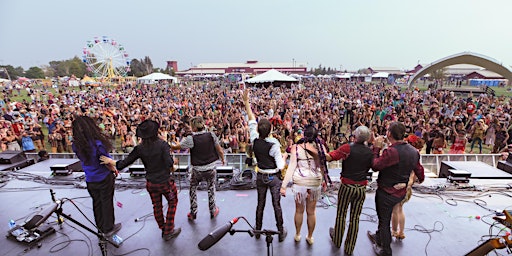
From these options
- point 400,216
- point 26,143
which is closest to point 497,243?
point 400,216

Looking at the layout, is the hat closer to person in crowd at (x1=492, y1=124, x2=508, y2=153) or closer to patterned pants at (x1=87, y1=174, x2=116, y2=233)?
patterned pants at (x1=87, y1=174, x2=116, y2=233)

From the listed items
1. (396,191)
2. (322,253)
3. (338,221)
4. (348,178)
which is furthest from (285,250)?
(396,191)

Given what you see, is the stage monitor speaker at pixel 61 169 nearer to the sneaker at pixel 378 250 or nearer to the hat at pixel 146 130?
the hat at pixel 146 130

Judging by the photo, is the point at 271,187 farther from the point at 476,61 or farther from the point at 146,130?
the point at 476,61

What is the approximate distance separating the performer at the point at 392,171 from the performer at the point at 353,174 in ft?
0.50

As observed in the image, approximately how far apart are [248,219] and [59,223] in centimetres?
251

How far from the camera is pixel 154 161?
9.09ft

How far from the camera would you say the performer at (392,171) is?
2.46 m

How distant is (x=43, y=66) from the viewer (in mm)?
81875

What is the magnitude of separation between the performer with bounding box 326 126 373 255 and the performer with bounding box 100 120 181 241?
1.75 meters

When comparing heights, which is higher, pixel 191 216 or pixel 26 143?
pixel 26 143

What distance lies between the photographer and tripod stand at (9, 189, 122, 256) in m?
2.40

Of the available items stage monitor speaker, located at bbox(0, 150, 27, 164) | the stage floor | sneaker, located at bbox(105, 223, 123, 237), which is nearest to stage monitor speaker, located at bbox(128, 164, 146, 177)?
the stage floor

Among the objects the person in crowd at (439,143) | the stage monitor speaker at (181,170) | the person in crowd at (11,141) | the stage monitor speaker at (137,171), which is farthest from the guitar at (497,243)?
the person in crowd at (11,141)
